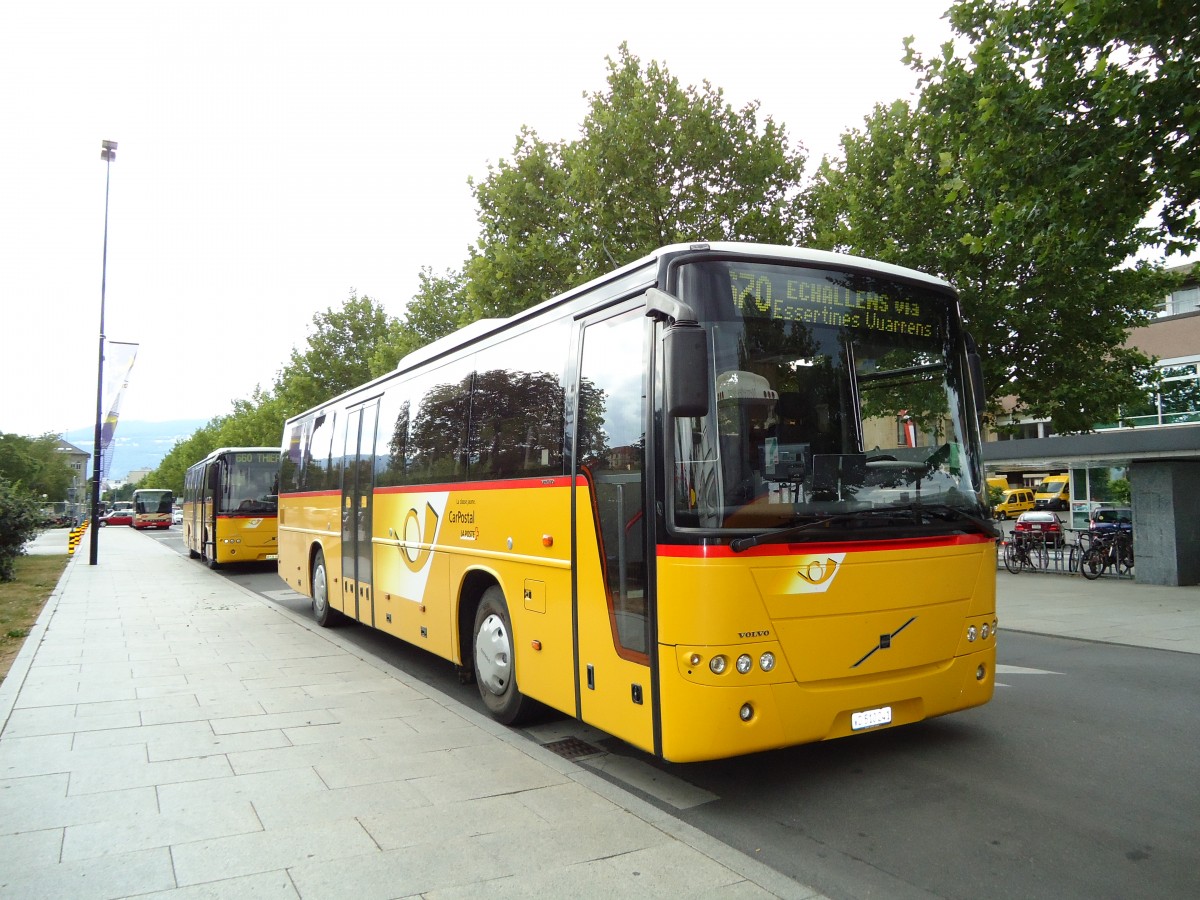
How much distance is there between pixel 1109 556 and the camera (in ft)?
59.8

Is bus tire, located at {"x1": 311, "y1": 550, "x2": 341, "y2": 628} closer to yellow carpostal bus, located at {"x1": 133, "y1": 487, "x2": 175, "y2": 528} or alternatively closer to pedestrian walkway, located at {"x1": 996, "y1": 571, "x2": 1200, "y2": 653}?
pedestrian walkway, located at {"x1": 996, "y1": 571, "x2": 1200, "y2": 653}

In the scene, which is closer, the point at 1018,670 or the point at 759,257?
the point at 759,257

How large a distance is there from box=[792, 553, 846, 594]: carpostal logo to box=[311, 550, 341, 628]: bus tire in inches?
345

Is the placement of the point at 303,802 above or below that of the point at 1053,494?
below

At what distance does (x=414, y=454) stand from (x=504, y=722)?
3.11 m

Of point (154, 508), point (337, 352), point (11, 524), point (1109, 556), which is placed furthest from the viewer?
point (154, 508)

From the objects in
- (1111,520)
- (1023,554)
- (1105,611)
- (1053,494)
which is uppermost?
(1053,494)

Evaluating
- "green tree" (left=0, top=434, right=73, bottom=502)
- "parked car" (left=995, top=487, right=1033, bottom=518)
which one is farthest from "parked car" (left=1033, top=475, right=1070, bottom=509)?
"green tree" (left=0, top=434, right=73, bottom=502)

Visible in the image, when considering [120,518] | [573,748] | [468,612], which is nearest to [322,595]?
[468,612]

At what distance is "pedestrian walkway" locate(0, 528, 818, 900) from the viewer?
3.92 meters

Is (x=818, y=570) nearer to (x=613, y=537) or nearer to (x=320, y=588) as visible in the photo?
(x=613, y=537)

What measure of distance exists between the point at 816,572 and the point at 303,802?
317 centimetres

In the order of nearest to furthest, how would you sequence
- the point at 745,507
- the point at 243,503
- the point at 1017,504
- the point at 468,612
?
1. the point at 745,507
2. the point at 468,612
3. the point at 243,503
4. the point at 1017,504

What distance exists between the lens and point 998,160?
9.04m
